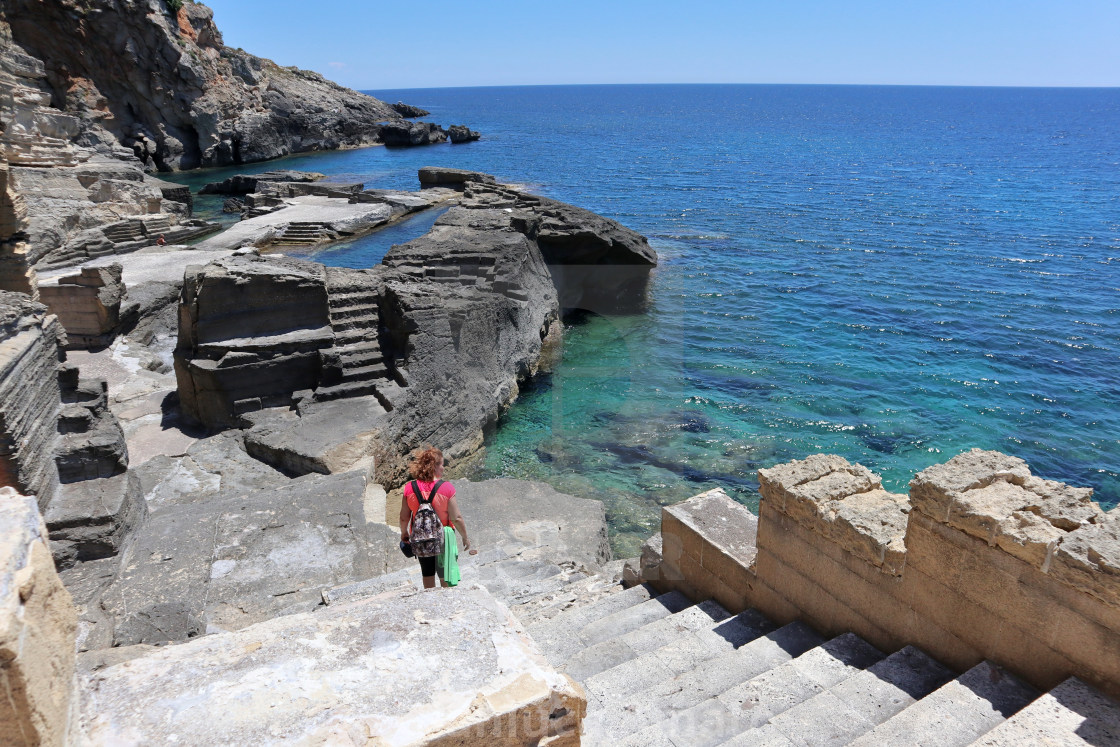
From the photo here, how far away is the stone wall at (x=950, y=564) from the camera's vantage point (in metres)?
3.47

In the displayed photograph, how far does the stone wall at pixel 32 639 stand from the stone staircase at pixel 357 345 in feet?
25.2

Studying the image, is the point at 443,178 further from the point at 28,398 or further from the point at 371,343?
the point at 28,398

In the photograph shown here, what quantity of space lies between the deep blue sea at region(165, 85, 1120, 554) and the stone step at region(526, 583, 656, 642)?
355 cm

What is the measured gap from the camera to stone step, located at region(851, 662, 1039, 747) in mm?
3354

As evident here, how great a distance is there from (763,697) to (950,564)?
124 centimetres

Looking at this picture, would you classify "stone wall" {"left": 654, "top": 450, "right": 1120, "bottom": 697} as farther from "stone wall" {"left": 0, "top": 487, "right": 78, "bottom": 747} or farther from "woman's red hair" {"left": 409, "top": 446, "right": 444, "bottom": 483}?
"stone wall" {"left": 0, "top": 487, "right": 78, "bottom": 747}

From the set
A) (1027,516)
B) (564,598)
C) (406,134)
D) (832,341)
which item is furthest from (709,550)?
(406,134)

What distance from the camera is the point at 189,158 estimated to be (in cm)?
5228

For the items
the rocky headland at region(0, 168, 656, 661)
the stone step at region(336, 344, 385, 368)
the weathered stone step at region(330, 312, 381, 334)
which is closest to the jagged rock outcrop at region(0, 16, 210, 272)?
the rocky headland at region(0, 168, 656, 661)

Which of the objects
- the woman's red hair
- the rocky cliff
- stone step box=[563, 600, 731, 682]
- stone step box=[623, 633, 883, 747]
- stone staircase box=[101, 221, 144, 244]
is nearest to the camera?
stone step box=[623, 633, 883, 747]

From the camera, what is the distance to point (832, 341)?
18609 millimetres

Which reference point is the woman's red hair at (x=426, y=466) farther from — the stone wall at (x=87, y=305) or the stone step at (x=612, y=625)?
the stone wall at (x=87, y=305)

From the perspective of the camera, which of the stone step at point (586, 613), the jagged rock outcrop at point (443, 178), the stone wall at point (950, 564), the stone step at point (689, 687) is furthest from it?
the jagged rock outcrop at point (443, 178)

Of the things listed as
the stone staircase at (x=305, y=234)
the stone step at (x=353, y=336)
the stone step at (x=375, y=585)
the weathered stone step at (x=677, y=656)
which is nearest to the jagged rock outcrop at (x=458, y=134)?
the stone staircase at (x=305, y=234)
